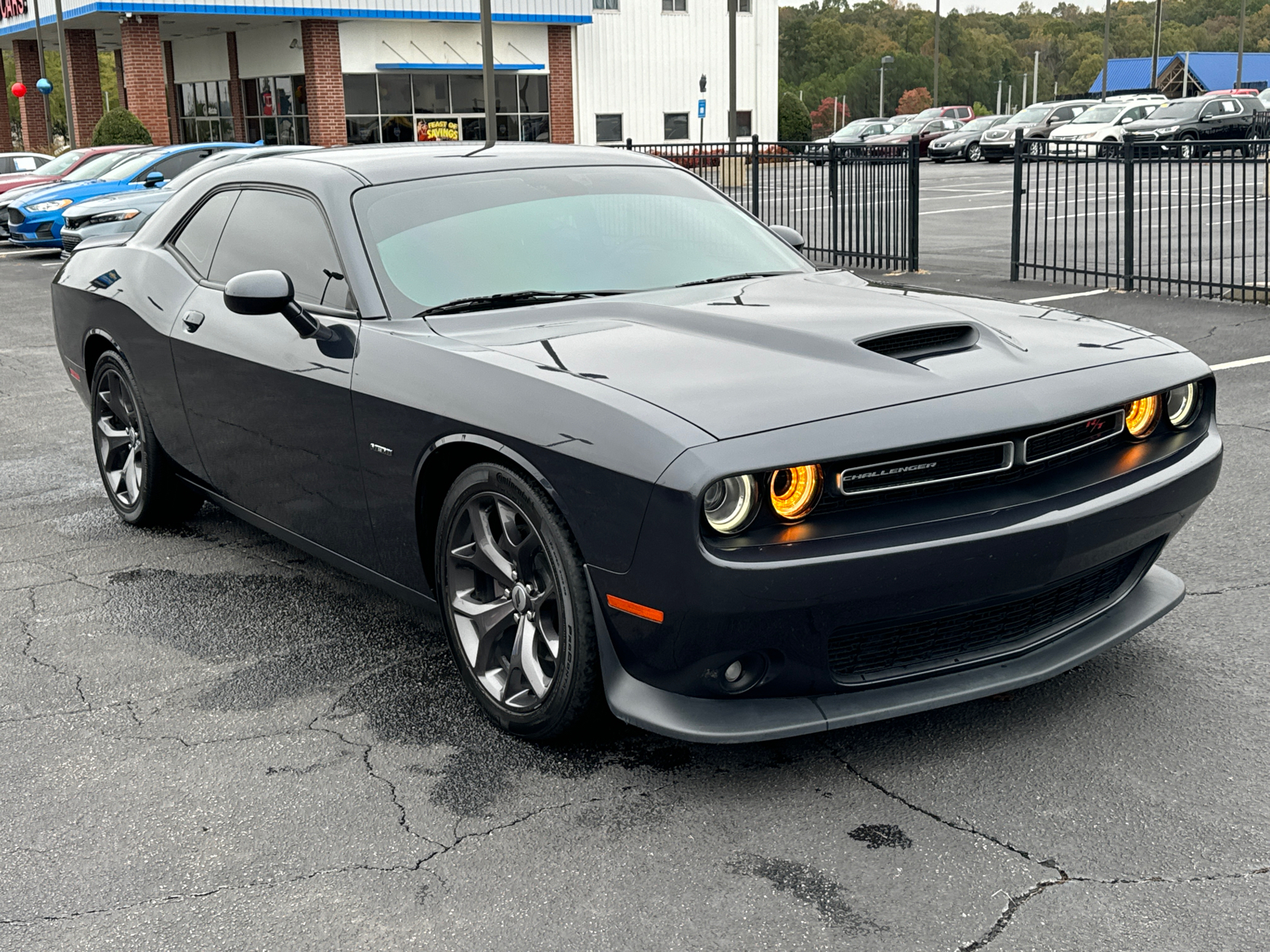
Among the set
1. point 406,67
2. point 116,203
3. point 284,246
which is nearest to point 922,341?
point 284,246

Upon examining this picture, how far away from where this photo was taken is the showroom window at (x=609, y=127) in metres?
43.2

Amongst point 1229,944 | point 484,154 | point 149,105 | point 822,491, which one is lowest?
point 1229,944

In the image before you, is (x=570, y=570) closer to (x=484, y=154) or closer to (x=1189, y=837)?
(x=1189, y=837)

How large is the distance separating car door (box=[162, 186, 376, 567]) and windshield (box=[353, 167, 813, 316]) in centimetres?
20

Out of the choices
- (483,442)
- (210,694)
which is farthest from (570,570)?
(210,694)

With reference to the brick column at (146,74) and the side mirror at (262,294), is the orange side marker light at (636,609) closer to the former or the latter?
the side mirror at (262,294)

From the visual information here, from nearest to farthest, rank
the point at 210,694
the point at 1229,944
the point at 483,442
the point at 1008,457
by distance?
the point at 1229,944
the point at 1008,457
the point at 483,442
the point at 210,694

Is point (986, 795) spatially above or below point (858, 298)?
below

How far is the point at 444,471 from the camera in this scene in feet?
12.2

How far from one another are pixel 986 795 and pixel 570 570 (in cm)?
112

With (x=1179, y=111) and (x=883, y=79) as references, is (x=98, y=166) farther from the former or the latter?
(x=883, y=79)

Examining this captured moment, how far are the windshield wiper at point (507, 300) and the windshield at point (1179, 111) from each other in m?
40.9

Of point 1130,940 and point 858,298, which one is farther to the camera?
point 858,298

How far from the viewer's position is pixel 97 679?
416cm
